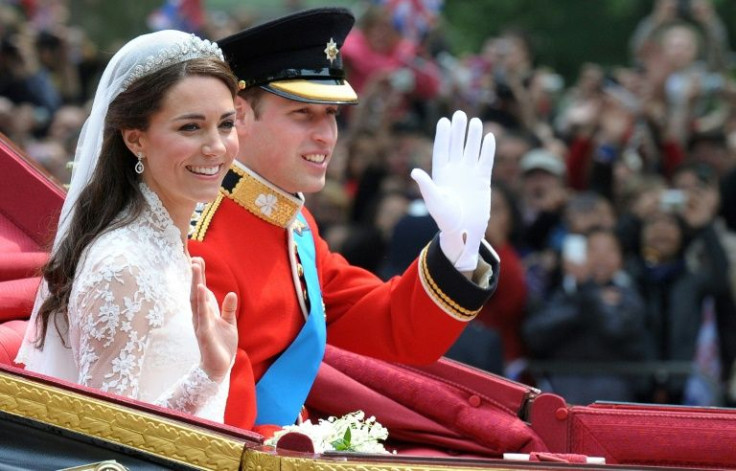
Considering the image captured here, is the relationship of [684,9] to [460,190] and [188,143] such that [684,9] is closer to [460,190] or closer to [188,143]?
[460,190]

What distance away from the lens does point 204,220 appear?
3.62 metres

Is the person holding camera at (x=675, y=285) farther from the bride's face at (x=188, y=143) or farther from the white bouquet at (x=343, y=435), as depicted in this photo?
the bride's face at (x=188, y=143)

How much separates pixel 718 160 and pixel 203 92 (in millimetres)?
5046

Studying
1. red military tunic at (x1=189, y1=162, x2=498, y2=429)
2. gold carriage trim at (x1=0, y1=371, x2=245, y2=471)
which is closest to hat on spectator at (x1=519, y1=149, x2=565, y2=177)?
red military tunic at (x1=189, y1=162, x2=498, y2=429)

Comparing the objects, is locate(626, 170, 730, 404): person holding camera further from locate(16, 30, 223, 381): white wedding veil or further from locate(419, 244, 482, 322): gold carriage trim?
locate(16, 30, 223, 381): white wedding veil

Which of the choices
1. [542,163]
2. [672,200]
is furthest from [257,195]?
[542,163]

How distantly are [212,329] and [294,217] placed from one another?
772 millimetres

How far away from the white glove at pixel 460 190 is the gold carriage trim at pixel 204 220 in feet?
1.55

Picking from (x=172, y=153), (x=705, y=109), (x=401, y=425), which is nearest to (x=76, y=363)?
(x=172, y=153)

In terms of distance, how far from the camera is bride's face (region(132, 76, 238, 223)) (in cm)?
317

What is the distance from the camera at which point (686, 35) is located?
823cm

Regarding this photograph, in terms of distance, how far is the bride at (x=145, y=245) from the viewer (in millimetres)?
3012


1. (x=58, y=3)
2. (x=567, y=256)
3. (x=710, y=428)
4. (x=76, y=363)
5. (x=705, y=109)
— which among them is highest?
(x=58, y=3)

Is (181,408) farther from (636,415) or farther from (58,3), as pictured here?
(58,3)
